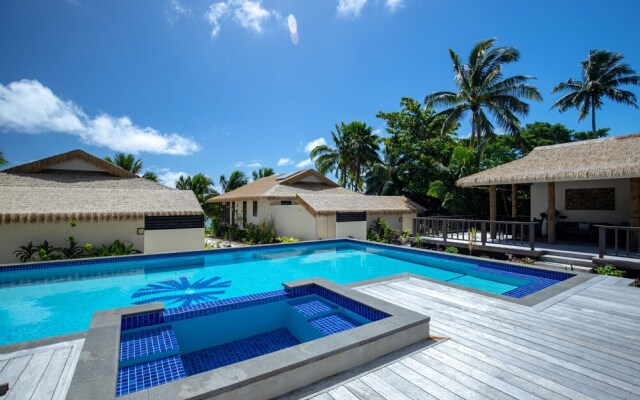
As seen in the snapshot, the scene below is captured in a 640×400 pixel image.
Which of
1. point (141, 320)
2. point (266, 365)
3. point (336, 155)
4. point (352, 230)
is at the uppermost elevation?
point (336, 155)

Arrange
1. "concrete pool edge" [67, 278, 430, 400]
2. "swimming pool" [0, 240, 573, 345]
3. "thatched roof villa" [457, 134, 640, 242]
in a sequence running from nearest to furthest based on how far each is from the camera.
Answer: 1. "concrete pool edge" [67, 278, 430, 400]
2. "swimming pool" [0, 240, 573, 345]
3. "thatched roof villa" [457, 134, 640, 242]

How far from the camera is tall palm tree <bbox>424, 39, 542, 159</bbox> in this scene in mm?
18094

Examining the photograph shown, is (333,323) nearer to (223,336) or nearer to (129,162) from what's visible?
(223,336)

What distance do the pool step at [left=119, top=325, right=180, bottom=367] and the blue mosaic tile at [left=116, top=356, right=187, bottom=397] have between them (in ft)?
0.31

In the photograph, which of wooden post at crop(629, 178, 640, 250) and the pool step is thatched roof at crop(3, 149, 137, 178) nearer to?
the pool step

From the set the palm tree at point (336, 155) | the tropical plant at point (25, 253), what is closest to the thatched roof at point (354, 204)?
the palm tree at point (336, 155)

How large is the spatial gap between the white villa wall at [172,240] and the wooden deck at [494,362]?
964cm

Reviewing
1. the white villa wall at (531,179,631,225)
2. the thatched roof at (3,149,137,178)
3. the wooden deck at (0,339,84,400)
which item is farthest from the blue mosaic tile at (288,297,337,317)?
the thatched roof at (3,149,137,178)

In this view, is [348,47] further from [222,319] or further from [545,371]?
[545,371]

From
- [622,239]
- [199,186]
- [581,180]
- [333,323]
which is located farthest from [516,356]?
[199,186]

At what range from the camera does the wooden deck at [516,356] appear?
2803 mm

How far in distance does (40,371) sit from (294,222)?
46.6 ft

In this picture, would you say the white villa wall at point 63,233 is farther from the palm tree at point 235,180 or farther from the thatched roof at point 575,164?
the palm tree at point 235,180

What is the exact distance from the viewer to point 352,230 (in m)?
16.4
